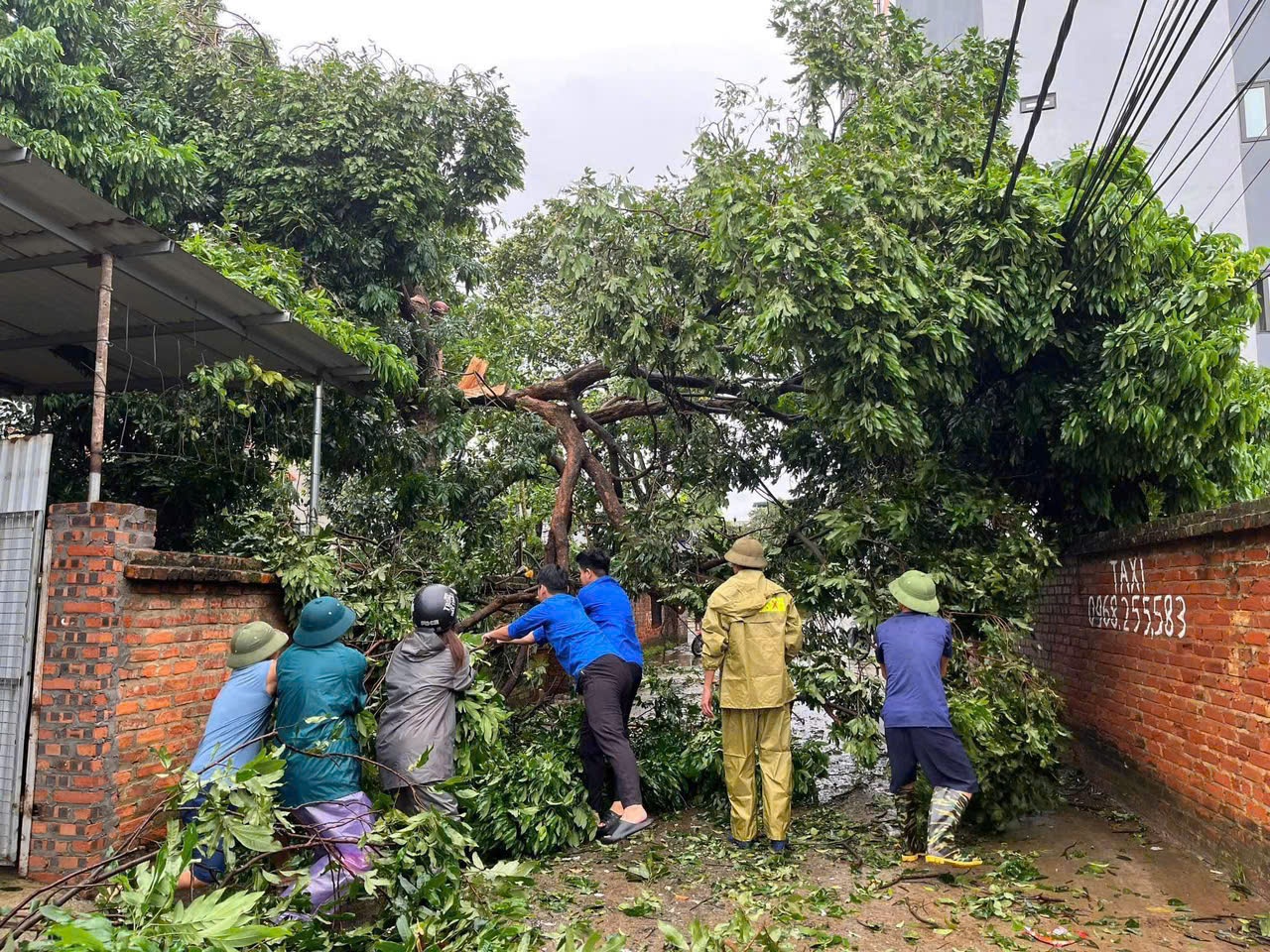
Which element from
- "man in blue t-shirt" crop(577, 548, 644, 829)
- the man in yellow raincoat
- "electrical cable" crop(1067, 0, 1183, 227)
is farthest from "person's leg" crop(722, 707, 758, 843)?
"electrical cable" crop(1067, 0, 1183, 227)

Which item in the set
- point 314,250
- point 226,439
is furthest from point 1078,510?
point 314,250

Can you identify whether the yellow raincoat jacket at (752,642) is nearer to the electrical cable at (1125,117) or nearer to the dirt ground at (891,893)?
the dirt ground at (891,893)

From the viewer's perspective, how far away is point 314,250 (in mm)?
10695

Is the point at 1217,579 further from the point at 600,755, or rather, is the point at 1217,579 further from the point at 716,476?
the point at 716,476

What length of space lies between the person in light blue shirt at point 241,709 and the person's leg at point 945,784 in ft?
11.4

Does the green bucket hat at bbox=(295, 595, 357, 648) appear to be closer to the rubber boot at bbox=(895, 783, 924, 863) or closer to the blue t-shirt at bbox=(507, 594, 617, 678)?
the blue t-shirt at bbox=(507, 594, 617, 678)

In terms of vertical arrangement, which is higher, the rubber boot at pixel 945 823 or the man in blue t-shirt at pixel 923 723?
the man in blue t-shirt at pixel 923 723

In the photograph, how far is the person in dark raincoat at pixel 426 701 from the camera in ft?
15.3

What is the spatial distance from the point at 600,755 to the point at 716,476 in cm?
416

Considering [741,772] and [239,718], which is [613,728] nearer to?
[741,772]

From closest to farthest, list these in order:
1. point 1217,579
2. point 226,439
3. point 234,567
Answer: point 1217,579 → point 234,567 → point 226,439

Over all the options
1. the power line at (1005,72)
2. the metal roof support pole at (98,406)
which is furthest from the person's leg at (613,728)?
the power line at (1005,72)

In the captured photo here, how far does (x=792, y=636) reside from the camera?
561 centimetres

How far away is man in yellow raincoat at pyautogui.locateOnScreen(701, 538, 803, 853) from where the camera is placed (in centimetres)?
546
